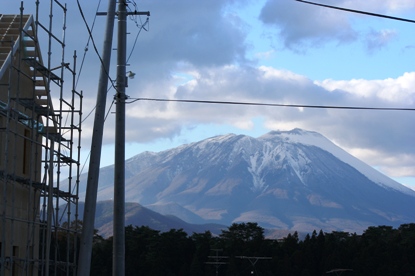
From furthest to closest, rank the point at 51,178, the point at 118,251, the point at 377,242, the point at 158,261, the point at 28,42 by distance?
1. the point at 377,242
2. the point at 158,261
3. the point at 28,42
4. the point at 51,178
5. the point at 118,251

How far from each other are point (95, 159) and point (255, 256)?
7081cm

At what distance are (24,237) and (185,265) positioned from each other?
64.7 m

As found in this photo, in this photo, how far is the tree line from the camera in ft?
279

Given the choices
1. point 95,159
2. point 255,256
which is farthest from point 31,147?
point 255,256

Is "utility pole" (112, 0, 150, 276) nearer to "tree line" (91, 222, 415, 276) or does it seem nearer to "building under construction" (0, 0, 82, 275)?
"building under construction" (0, 0, 82, 275)

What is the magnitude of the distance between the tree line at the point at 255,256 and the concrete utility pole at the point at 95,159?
195 feet

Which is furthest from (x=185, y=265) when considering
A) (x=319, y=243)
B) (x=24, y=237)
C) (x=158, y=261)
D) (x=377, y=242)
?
(x=24, y=237)

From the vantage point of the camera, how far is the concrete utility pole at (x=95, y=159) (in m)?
21.0

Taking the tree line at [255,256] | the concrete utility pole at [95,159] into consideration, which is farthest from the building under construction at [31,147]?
the tree line at [255,256]

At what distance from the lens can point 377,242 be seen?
308 feet

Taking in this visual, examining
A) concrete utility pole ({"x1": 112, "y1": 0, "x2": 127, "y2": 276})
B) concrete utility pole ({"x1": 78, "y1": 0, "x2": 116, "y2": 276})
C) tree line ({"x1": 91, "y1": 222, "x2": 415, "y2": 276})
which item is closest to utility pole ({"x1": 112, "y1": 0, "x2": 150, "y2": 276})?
concrete utility pole ({"x1": 112, "y1": 0, "x2": 127, "y2": 276})

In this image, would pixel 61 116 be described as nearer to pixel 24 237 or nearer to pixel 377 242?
pixel 24 237

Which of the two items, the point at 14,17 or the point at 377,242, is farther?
the point at 377,242

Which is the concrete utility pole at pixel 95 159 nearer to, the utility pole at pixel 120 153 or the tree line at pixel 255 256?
the utility pole at pixel 120 153
